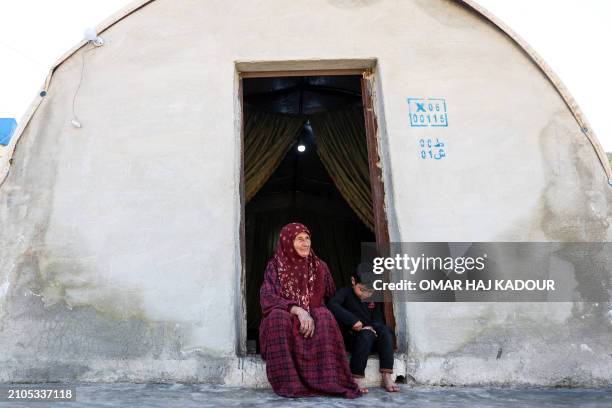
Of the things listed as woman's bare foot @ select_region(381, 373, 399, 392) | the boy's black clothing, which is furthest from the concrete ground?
the boy's black clothing

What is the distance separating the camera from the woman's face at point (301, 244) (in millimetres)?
3232

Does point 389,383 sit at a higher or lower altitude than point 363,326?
lower

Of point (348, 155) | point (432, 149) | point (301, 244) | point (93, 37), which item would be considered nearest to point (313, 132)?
point (348, 155)

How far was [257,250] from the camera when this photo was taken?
7973 mm

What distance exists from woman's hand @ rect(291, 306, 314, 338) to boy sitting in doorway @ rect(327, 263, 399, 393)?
1.03 ft

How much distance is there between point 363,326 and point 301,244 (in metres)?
0.69

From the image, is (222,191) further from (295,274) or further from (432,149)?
(432,149)

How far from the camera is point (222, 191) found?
11.5 ft

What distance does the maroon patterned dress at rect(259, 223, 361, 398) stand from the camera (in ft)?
9.52

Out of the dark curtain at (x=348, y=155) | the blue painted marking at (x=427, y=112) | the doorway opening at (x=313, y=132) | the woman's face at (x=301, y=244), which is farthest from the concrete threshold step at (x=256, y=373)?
the dark curtain at (x=348, y=155)

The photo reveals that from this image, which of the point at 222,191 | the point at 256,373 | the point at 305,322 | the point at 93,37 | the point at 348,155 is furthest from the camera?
the point at 348,155

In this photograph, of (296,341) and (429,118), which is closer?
(296,341)

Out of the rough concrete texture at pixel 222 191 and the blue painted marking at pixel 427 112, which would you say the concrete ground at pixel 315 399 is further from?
the blue painted marking at pixel 427 112

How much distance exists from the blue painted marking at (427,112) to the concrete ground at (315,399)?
6.20ft
